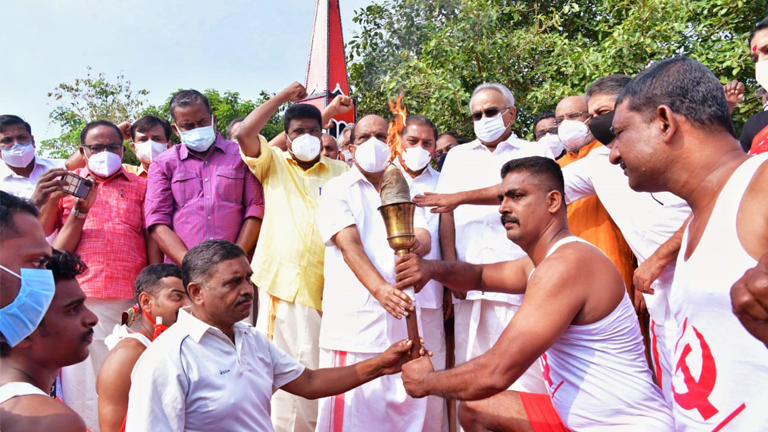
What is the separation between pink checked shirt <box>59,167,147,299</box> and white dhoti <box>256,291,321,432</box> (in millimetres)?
1278

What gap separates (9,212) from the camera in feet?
8.63

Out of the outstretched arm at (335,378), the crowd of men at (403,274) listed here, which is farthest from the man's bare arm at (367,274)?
the outstretched arm at (335,378)

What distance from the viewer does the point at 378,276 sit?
4.66m

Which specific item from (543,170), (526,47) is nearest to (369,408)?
(543,170)

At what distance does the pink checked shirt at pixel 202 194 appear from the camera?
5.71 metres

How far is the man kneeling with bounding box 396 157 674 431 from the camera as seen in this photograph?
3.40 meters

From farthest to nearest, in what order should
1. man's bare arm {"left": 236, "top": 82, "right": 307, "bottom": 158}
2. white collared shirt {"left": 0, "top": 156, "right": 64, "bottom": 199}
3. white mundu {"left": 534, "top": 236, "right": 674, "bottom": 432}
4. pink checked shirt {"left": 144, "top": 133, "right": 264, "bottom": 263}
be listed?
1. white collared shirt {"left": 0, "top": 156, "right": 64, "bottom": 199}
2. pink checked shirt {"left": 144, "top": 133, "right": 264, "bottom": 263}
3. man's bare arm {"left": 236, "top": 82, "right": 307, "bottom": 158}
4. white mundu {"left": 534, "top": 236, "right": 674, "bottom": 432}

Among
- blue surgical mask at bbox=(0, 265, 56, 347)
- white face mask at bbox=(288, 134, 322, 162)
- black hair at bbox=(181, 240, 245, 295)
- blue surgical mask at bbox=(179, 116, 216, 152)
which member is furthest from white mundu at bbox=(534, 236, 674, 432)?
blue surgical mask at bbox=(179, 116, 216, 152)

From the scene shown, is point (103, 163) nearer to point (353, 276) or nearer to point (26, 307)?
point (353, 276)

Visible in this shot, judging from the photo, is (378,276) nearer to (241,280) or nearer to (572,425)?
(241,280)

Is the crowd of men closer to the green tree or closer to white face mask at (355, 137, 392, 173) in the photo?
white face mask at (355, 137, 392, 173)

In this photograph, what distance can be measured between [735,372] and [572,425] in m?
1.52

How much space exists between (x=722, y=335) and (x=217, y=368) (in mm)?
2670

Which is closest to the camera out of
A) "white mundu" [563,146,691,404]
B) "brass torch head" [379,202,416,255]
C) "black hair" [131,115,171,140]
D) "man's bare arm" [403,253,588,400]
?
"man's bare arm" [403,253,588,400]
